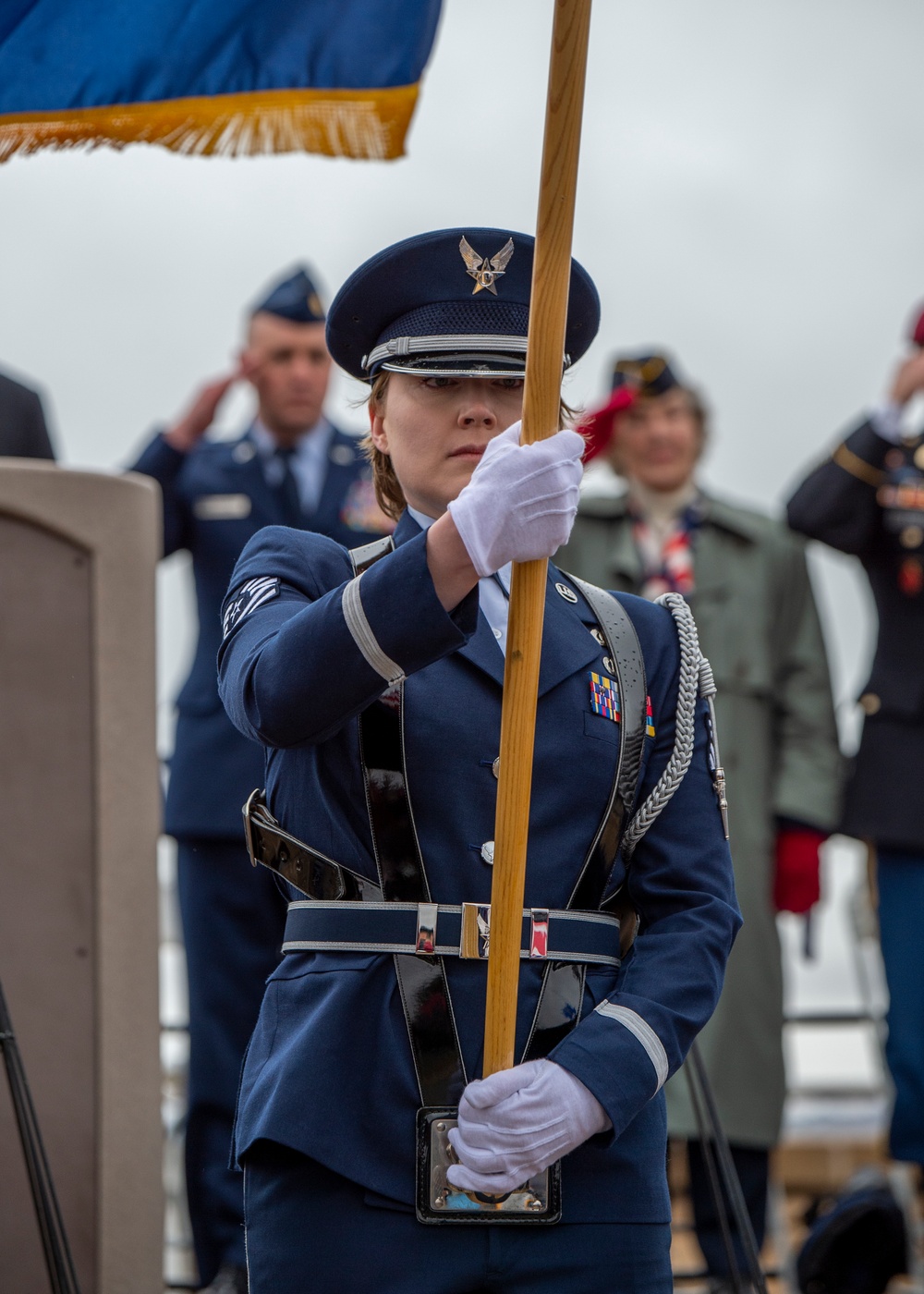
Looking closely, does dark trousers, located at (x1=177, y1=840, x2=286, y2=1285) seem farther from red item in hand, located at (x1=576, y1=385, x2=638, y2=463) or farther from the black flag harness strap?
the black flag harness strap

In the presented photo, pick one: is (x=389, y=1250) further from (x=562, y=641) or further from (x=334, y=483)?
(x=334, y=483)

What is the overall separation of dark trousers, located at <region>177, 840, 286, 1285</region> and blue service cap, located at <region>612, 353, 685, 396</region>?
191cm

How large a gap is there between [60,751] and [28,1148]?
1070 millimetres

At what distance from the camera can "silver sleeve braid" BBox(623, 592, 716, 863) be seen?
2.36 metres

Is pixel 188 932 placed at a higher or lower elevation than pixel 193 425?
lower

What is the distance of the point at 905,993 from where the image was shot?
4.76 metres

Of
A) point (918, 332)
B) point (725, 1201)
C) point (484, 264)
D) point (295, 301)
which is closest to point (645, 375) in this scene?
point (918, 332)

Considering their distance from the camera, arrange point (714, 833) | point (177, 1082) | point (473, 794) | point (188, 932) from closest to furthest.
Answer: point (473, 794), point (714, 833), point (188, 932), point (177, 1082)

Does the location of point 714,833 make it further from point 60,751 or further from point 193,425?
point 193,425

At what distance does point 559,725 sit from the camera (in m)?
2.32

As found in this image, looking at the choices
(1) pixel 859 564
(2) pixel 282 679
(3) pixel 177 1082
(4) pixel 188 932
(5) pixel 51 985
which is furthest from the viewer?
(3) pixel 177 1082

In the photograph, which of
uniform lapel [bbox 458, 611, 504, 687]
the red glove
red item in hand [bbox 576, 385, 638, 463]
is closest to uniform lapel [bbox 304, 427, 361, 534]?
red item in hand [bbox 576, 385, 638, 463]

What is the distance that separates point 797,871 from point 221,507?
1902 millimetres

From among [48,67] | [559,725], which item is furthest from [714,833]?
[48,67]
